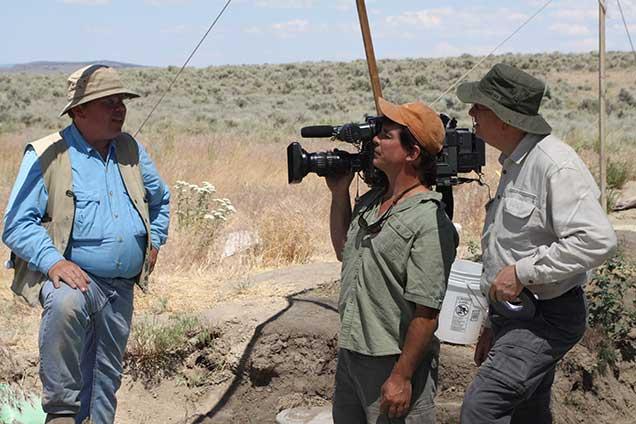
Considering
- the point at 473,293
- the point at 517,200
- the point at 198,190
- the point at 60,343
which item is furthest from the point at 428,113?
the point at 198,190

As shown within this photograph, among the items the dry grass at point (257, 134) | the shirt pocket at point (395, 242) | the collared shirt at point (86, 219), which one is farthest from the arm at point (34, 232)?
the dry grass at point (257, 134)

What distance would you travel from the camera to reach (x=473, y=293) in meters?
5.06

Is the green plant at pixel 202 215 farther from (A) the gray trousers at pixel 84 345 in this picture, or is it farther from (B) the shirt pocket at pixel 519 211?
(B) the shirt pocket at pixel 519 211

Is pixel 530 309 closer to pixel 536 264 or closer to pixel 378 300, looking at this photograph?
pixel 536 264

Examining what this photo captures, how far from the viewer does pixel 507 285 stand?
3.05 metres

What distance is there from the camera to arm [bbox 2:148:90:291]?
3.50 meters

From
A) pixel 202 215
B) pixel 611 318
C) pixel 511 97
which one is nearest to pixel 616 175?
pixel 611 318

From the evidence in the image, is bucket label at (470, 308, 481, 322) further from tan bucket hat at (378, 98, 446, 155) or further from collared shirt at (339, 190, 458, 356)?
tan bucket hat at (378, 98, 446, 155)

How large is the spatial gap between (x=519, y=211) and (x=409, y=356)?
2.32 feet

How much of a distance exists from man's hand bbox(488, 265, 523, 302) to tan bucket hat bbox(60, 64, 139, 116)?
1839 mm

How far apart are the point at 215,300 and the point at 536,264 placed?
11.9ft

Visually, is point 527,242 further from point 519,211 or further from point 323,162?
point 323,162

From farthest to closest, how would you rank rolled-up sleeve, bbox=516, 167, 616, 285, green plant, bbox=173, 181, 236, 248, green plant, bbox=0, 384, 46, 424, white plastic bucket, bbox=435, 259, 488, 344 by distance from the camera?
green plant, bbox=173, 181, 236, 248 → white plastic bucket, bbox=435, 259, 488, 344 → green plant, bbox=0, 384, 46, 424 → rolled-up sleeve, bbox=516, 167, 616, 285

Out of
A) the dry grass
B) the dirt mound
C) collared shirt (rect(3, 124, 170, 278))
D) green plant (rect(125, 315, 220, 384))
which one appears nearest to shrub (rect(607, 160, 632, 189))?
the dry grass
